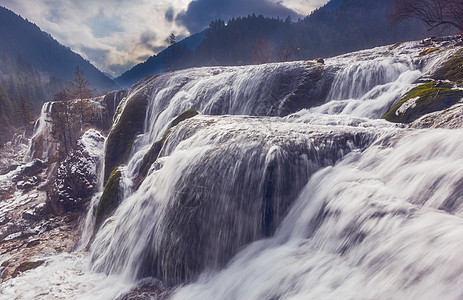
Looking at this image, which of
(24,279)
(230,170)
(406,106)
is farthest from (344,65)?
(24,279)

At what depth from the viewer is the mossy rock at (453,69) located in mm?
8227

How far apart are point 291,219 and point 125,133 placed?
15.6 m

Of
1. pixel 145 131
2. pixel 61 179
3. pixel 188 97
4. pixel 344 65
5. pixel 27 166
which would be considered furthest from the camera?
pixel 27 166

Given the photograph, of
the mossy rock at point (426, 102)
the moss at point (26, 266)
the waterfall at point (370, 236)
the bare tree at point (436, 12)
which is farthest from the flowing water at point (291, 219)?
the bare tree at point (436, 12)

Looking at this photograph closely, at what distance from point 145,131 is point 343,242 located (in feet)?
55.6

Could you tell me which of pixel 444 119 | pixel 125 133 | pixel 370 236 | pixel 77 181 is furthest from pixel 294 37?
pixel 370 236

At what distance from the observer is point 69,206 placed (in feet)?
45.6

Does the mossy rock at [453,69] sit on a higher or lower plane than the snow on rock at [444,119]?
higher

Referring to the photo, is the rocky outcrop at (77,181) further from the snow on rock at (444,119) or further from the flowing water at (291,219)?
the snow on rock at (444,119)

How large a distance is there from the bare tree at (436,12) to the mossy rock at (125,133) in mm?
20431

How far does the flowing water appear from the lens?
3336 millimetres

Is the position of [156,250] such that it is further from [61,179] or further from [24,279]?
[61,179]

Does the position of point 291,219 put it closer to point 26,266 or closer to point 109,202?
point 109,202

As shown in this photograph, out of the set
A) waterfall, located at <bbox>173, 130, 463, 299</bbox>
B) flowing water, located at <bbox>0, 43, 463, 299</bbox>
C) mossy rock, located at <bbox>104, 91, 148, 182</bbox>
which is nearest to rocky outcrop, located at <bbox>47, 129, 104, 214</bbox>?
mossy rock, located at <bbox>104, 91, 148, 182</bbox>
